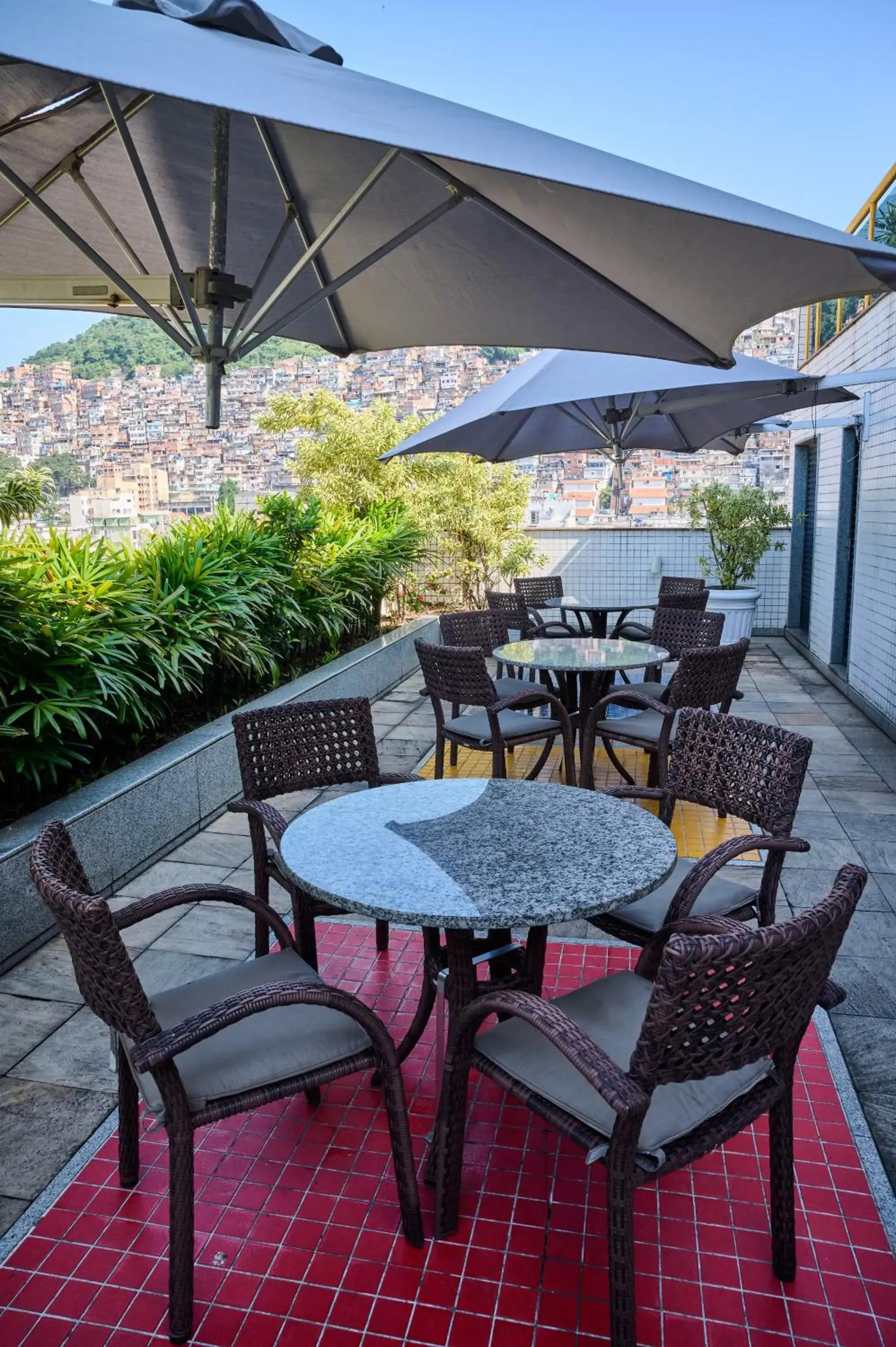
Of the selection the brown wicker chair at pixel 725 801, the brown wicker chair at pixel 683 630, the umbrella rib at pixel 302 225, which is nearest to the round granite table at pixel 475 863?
the brown wicker chair at pixel 725 801

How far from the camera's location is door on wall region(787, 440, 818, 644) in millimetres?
11281

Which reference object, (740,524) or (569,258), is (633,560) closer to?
(740,524)

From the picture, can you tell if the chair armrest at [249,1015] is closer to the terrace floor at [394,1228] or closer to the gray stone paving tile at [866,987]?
the terrace floor at [394,1228]

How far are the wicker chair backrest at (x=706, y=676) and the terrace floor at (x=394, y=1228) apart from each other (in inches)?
64.3

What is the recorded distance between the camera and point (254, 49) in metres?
1.97

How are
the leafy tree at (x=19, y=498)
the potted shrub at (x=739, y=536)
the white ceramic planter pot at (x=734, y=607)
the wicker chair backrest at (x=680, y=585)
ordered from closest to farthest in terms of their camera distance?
the wicker chair backrest at (x=680, y=585), the white ceramic planter pot at (x=734, y=607), the potted shrub at (x=739, y=536), the leafy tree at (x=19, y=498)

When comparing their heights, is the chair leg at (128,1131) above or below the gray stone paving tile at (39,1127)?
above

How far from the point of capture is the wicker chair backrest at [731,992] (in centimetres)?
151

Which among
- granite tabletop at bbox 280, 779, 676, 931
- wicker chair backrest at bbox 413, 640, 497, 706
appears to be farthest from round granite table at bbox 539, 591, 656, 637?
granite tabletop at bbox 280, 779, 676, 931

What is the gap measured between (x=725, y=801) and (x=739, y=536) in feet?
26.3

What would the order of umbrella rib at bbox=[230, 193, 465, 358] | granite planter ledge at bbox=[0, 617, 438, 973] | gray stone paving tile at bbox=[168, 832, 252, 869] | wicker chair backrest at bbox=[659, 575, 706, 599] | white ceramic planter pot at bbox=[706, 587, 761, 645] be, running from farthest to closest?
white ceramic planter pot at bbox=[706, 587, 761, 645], wicker chair backrest at bbox=[659, 575, 706, 599], gray stone paving tile at bbox=[168, 832, 252, 869], granite planter ledge at bbox=[0, 617, 438, 973], umbrella rib at bbox=[230, 193, 465, 358]

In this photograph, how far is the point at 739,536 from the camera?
Answer: 1031 centimetres

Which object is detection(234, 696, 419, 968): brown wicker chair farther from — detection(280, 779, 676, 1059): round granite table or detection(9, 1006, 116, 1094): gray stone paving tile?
detection(9, 1006, 116, 1094): gray stone paving tile

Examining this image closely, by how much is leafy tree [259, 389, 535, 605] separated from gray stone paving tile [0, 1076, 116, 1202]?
8.92 meters
